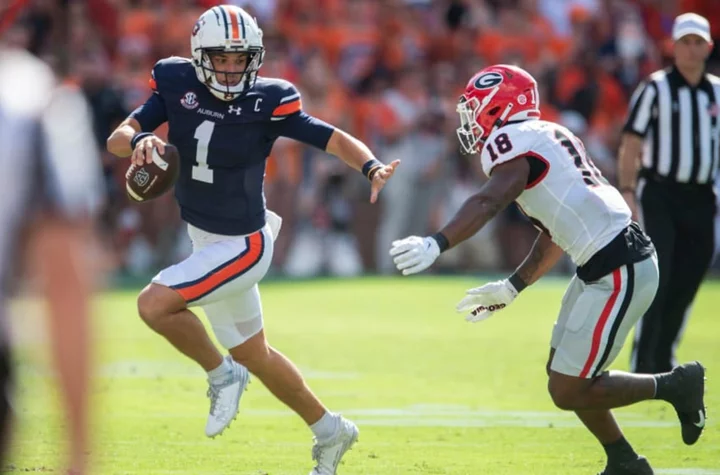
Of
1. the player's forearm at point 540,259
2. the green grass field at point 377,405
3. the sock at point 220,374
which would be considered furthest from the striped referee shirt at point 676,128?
the sock at point 220,374

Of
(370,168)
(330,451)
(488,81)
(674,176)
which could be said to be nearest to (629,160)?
(674,176)

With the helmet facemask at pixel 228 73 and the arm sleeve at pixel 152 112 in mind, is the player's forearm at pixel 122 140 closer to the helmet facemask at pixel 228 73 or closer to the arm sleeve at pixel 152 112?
the arm sleeve at pixel 152 112

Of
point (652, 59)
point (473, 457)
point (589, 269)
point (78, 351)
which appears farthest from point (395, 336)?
point (78, 351)

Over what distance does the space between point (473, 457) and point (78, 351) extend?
3.78 meters

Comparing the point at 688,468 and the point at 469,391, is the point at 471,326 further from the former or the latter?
the point at 688,468

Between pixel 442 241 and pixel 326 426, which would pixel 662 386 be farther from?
pixel 326 426

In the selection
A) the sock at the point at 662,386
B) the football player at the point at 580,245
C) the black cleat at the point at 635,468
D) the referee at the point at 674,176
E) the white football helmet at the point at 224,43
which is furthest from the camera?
the referee at the point at 674,176

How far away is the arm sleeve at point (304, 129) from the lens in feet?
18.9

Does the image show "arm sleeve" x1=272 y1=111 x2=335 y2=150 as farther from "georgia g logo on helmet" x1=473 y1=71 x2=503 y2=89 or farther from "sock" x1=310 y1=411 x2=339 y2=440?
"sock" x1=310 y1=411 x2=339 y2=440

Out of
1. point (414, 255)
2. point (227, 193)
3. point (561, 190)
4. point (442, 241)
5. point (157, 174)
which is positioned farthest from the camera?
point (227, 193)

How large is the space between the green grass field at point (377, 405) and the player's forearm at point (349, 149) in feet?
4.55

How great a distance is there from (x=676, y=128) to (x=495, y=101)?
10.4 ft

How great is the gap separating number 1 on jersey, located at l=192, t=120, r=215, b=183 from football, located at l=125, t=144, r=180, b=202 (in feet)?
1.09

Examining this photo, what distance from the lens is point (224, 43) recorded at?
18.3ft
